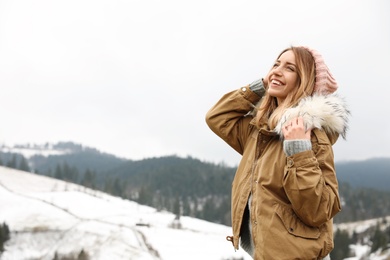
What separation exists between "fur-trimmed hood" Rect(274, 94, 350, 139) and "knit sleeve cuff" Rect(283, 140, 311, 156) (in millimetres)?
128

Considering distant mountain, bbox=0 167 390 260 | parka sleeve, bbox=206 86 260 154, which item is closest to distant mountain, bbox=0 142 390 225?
distant mountain, bbox=0 167 390 260

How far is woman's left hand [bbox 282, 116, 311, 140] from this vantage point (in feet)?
8.13

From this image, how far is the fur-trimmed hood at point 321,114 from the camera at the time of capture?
100 inches

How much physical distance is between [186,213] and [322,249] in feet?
408

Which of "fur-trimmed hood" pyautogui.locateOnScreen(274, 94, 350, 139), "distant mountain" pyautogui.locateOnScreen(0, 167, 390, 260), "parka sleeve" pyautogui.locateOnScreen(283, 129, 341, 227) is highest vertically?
"fur-trimmed hood" pyautogui.locateOnScreen(274, 94, 350, 139)

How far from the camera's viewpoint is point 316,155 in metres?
2.49

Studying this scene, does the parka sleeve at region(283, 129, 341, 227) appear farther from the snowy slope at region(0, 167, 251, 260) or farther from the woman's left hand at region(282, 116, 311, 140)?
the snowy slope at region(0, 167, 251, 260)

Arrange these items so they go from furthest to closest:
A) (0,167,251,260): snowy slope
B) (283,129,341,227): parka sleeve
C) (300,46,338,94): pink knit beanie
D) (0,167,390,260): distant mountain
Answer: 1. (0,167,251,260): snowy slope
2. (0,167,390,260): distant mountain
3. (300,46,338,94): pink knit beanie
4. (283,129,341,227): parka sleeve

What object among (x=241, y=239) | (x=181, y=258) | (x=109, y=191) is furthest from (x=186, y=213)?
(x=241, y=239)

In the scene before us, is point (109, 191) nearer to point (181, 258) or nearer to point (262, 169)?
point (181, 258)

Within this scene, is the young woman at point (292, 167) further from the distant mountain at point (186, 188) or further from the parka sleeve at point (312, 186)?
the distant mountain at point (186, 188)

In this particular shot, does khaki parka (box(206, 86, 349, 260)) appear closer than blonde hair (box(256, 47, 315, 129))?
Yes

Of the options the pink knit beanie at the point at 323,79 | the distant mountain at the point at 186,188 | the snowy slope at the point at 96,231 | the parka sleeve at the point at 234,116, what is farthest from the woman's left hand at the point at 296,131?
the distant mountain at the point at 186,188

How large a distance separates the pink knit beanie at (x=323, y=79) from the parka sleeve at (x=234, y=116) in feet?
2.02
